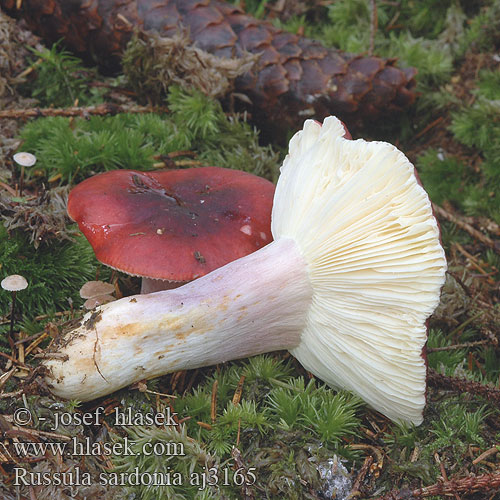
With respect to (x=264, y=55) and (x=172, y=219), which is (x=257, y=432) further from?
(x=264, y=55)

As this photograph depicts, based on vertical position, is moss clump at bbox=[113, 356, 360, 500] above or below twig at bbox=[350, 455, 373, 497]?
below

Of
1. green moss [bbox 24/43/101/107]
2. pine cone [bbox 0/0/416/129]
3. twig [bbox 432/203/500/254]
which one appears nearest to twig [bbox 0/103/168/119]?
green moss [bbox 24/43/101/107]

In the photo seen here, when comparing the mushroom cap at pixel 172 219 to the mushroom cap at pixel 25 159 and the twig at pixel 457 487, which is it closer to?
the mushroom cap at pixel 25 159

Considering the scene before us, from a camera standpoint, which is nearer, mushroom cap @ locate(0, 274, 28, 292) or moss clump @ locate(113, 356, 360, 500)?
moss clump @ locate(113, 356, 360, 500)

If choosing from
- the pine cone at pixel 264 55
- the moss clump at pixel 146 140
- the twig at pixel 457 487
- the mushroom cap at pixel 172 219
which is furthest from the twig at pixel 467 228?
the twig at pixel 457 487

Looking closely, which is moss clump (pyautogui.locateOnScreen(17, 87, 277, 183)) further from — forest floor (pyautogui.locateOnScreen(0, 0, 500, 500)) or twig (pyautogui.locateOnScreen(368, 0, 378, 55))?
twig (pyautogui.locateOnScreen(368, 0, 378, 55))

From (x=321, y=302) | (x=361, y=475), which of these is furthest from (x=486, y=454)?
(x=321, y=302)

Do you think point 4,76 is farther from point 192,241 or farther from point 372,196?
point 372,196
